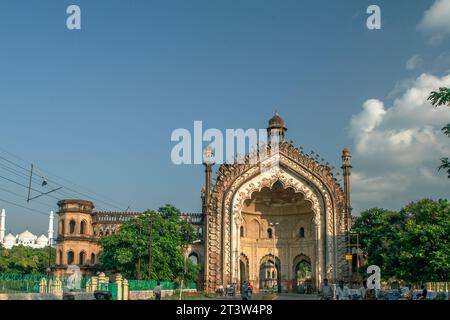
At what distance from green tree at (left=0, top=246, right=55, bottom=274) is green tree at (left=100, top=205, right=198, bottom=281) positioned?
25381 millimetres

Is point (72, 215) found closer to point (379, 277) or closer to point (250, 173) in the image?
point (250, 173)

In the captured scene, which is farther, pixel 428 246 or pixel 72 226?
pixel 72 226

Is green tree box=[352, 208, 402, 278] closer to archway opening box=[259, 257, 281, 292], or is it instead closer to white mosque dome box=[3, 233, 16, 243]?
archway opening box=[259, 257, 281, 292]

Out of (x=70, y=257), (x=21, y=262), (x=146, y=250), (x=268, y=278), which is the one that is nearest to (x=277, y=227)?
(x=146, y=250)

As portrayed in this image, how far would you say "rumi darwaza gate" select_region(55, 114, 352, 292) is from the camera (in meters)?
60.0

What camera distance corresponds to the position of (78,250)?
63406 mm

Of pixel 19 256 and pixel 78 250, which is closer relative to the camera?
pixel 78 250

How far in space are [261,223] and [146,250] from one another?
708 inches

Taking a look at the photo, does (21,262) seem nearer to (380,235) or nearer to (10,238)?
(380,235)

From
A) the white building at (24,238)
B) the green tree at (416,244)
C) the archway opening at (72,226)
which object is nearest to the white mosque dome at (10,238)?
the white building at (24,238)

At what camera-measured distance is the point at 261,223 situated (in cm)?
6731
